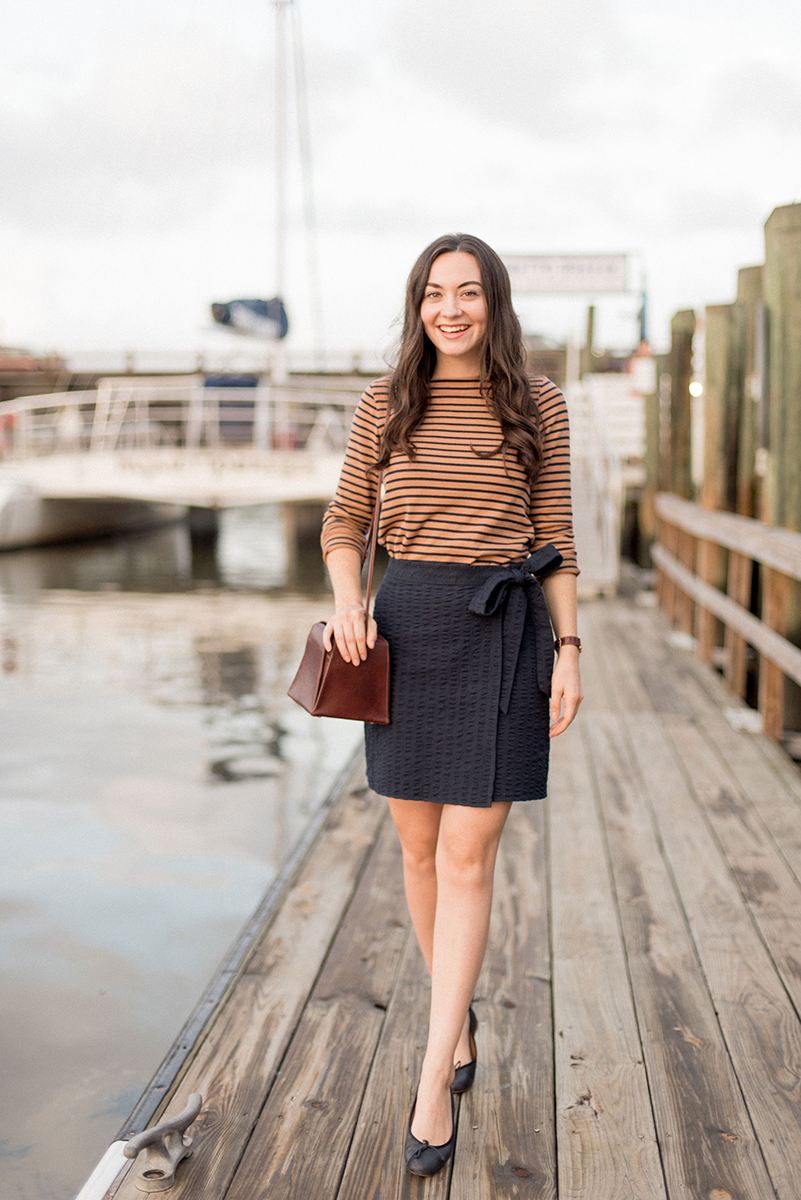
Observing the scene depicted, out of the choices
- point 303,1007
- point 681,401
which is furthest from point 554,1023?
point 681,401

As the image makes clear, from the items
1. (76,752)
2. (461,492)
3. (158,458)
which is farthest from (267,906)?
(158,458)

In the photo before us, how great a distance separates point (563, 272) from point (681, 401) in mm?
1735

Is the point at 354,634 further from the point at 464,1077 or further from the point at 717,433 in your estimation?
the point at 717,433

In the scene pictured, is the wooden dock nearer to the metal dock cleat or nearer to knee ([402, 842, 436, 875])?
the metal dock cleat

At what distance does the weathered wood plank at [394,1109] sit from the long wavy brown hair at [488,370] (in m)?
1.21

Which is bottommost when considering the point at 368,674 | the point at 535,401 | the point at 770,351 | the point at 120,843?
the point at 120,843

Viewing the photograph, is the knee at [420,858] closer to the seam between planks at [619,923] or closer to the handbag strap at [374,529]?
the handbag strap at [374,529]

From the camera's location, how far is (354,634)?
198cm

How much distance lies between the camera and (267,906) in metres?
3.21

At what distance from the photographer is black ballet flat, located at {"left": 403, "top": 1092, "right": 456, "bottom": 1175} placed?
1.90m

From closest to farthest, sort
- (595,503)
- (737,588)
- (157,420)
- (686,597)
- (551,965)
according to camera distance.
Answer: (551,965), (737,588), (686,597), (595,503), (157,420)

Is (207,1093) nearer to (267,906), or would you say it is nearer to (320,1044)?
(320,1044)

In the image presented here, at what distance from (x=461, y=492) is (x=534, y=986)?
4.24 ft

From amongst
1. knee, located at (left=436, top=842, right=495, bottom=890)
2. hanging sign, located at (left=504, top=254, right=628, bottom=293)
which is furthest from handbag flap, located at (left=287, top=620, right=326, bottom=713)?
hanging sign, located at (left=504, top=254, right=628, bottom=293)
